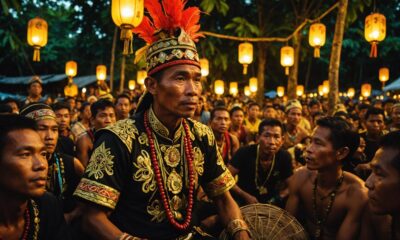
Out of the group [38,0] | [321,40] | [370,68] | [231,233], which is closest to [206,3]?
[321,40]

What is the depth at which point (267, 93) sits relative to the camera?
38438 millimetres

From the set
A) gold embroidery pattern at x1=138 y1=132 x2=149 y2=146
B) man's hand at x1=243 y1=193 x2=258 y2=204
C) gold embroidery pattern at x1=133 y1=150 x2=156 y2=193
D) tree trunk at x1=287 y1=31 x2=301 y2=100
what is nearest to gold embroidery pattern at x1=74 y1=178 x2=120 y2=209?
gold embroidery pattern at x1=133 y1=150 x2=156 y2=193

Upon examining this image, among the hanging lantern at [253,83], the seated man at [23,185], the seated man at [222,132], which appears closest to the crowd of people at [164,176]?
the seated man at [23,185]

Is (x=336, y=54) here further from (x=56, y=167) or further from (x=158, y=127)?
(x=158, y=127)

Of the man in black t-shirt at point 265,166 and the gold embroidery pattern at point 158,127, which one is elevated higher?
the gold embroidery pattern at point 158,127

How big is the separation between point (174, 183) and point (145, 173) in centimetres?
25

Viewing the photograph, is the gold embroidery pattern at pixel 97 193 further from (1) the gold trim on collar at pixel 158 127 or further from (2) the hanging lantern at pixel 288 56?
(2) the hanging lantern at pixel 288 56

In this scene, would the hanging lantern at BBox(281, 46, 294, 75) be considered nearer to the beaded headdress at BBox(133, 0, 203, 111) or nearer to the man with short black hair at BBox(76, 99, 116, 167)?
the man with short black hair at BBox(76, 99, 116, 167)

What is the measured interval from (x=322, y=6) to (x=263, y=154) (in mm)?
13037

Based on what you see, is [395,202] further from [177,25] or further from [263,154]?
[263,154]

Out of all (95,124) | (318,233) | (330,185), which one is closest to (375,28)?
(330,185)

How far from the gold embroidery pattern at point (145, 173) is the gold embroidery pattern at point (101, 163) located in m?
0.20

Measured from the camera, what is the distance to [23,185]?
238 centimetres

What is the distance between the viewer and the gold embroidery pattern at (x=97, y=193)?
104 inches
